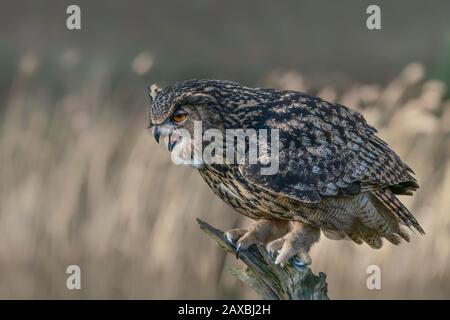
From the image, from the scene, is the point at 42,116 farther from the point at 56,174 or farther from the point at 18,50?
the point at 18,50

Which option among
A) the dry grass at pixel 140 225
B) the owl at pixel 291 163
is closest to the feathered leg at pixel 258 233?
the owl at pixel 291 163

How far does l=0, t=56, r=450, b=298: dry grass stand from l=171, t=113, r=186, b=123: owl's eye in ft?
6.30

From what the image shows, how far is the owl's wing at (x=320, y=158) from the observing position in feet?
12.9

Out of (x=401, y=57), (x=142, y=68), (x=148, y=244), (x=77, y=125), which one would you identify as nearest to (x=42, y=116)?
(x=77, y=125)

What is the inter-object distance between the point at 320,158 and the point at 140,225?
2073mm

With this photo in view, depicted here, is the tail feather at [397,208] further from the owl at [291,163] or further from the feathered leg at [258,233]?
the feathered leg at [258,233]

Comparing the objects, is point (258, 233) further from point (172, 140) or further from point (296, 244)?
point (172, 140)

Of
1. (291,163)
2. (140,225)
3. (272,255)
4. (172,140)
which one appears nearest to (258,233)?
(272,255)

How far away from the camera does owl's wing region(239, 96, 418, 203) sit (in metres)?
3.95

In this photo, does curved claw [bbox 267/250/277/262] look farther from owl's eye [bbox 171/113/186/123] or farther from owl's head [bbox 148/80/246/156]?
owl's eye [bbox 171/113/186/123]

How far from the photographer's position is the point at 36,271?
19.5ft

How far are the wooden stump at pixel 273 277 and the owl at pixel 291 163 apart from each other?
4cm

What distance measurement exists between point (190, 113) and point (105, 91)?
278cm

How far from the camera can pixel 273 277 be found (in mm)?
4047
